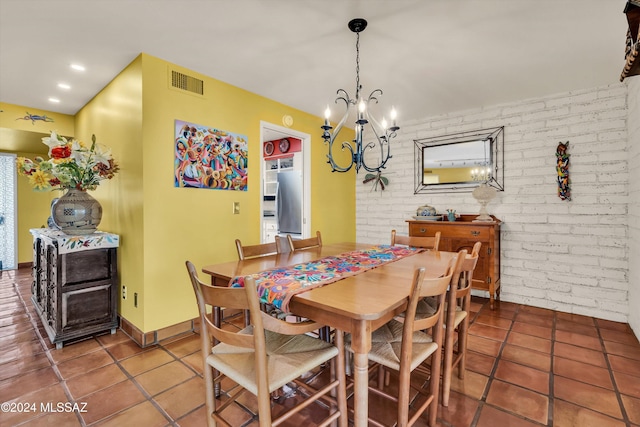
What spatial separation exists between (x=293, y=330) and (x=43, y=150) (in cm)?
605

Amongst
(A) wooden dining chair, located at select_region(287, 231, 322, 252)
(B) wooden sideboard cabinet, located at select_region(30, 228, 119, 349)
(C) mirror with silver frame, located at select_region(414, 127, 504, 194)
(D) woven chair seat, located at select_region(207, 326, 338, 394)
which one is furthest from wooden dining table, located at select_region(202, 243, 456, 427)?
(C) mirror with silver frame, located at select_region(414, 127, 504, 194)

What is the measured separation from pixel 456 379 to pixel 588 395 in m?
0.73

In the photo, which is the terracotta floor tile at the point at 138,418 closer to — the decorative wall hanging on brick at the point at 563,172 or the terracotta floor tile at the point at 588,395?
the terracotta floor tile at the point at 588,395

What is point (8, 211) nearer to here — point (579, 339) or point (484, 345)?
point (484, 345)

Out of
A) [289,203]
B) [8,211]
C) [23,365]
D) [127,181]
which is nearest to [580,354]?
[289,203]

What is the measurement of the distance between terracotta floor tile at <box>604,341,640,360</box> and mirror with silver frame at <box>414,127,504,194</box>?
179 cm

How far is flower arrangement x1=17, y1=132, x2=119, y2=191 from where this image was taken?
2.45 meters

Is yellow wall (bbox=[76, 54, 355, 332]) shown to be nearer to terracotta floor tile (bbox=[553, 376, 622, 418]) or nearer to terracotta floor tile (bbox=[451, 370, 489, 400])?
terracotta floor tile (bbox=[451, 370, 489, 400])

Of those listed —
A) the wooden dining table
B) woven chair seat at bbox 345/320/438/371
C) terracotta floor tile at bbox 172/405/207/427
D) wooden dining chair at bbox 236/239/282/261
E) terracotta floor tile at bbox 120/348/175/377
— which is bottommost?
terracotta floor tile at bbox 172/405/207/427

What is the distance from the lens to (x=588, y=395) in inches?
69.8

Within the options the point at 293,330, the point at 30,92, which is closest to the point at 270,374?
the point at 293,330

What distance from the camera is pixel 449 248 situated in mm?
3463

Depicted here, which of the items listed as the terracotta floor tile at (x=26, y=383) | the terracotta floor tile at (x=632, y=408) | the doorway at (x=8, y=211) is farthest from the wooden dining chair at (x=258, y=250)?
the doorway at (x=8, y=211)

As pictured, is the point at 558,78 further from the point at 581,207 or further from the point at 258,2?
the point at 258,2
